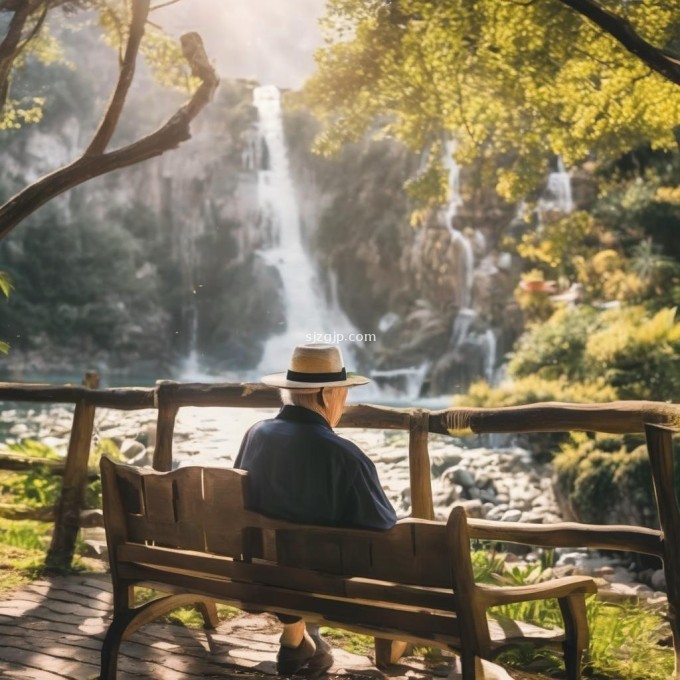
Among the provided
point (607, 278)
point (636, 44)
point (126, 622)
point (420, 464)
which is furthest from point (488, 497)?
point (126, 622)

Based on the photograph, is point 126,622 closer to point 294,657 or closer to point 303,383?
point 294,657

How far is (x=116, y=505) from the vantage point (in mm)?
3500

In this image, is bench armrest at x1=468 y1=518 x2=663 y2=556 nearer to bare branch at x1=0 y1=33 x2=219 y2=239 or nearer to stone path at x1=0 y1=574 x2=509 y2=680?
stone path at x1=0 y1=574 x2=509 y2=680

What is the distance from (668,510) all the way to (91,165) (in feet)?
16.5

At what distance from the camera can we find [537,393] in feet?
43.8

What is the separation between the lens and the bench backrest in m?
2.77

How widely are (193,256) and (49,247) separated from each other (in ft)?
15.5

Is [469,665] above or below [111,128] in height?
below

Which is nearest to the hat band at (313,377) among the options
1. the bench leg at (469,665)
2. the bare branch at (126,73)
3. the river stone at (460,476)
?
Result: the bench leg at (469,665)

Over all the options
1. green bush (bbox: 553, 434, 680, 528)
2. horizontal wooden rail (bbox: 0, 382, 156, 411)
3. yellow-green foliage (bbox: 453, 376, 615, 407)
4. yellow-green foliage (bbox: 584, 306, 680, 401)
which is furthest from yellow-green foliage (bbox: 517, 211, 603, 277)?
horizontal wooden rail (bbox: 0, 382, 156, 411)

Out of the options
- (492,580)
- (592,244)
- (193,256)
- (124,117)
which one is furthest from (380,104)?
(124,117)

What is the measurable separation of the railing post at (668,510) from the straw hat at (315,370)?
1.22 meters

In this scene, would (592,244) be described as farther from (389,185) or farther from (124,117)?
(124,117)

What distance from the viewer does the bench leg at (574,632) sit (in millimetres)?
3242
